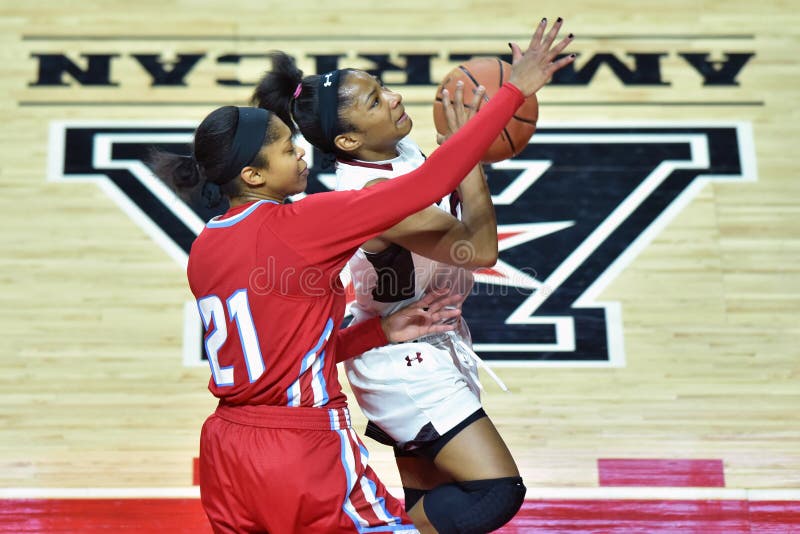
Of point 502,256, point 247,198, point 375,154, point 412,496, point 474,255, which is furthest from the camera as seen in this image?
point 502,256

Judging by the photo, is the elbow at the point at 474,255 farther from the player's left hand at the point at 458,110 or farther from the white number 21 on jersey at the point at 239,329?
the white number 21 on jersey at the point at 239,329

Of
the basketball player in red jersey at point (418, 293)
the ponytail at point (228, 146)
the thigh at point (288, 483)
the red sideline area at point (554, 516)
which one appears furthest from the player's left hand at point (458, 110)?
the red sideline area at point (554, 516)

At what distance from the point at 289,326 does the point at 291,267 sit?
14 cm

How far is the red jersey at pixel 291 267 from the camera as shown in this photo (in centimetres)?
212

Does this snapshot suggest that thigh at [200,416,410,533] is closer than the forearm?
Yes

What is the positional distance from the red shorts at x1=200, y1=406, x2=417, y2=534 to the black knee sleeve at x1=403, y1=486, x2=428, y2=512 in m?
0.51

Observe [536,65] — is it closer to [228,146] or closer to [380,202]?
[380,202]

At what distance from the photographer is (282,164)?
2295mm

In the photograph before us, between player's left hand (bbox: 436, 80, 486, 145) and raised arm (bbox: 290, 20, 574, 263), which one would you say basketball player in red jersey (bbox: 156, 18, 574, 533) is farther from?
player's left hand (bbox: 436, 80, 486, 145)

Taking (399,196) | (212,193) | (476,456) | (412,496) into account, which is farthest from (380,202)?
(412,496)

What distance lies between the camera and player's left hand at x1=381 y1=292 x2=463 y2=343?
8.54 feet

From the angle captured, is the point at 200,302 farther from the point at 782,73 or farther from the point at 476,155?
the point at 782,73

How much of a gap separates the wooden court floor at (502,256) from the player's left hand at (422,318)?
53.6 inches

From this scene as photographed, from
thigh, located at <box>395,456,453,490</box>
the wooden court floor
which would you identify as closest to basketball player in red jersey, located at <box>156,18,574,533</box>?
thigh, located at <box>395,456,453,490</box>
